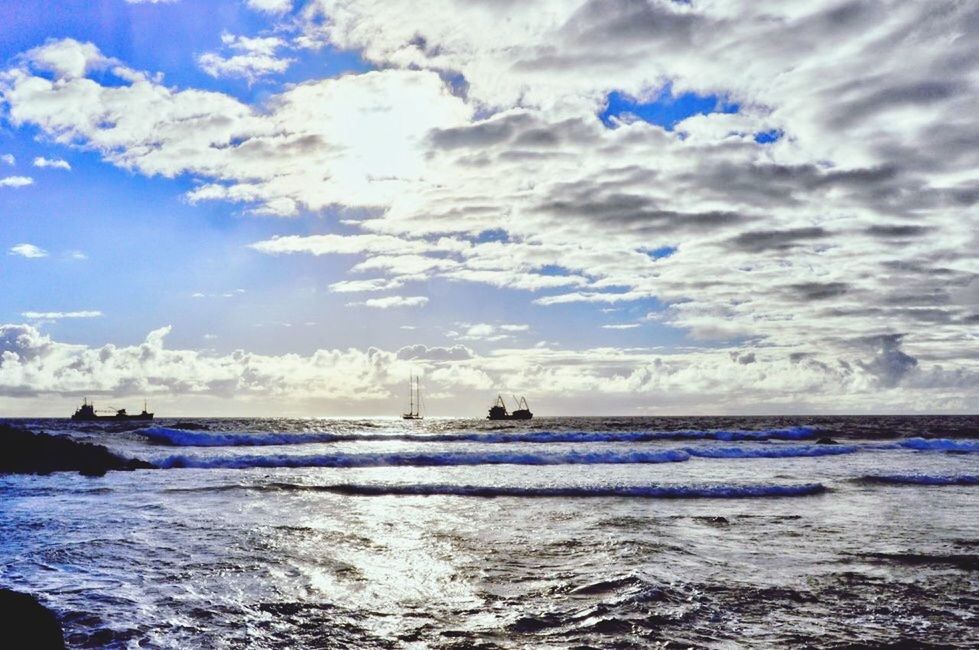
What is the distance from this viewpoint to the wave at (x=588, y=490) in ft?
86.3

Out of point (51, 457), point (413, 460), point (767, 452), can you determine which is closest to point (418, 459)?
point (413, 460)

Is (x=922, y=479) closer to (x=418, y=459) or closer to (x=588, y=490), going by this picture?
(x=588, y=490)

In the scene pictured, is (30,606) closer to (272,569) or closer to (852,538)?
(272,569)

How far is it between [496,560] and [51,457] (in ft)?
93.7

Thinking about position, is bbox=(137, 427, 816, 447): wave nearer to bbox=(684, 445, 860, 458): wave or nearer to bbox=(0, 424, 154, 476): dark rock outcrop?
bbox=(684, 445, 860, 458): wave

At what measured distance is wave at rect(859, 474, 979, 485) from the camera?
A: 31297mm

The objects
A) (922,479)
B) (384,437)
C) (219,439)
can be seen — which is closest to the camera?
(922,479)

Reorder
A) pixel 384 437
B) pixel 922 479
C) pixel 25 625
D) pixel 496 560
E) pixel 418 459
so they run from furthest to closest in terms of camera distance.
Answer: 1. pixel 384 437
2. pixel 418 459
3. pixel 922 479
4. pixel 496 560
5. pixel 25 625

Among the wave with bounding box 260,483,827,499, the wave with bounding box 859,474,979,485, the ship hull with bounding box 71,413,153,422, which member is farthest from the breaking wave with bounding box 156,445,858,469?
the ship hull with bounding box 71,413,153,422

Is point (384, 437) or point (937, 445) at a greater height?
point (937, 445)

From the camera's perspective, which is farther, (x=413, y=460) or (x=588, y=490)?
(x=413, y=460)

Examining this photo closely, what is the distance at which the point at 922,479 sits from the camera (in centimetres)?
3186

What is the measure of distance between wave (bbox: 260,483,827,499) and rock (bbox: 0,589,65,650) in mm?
19120

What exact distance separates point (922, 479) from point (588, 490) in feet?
52.4
